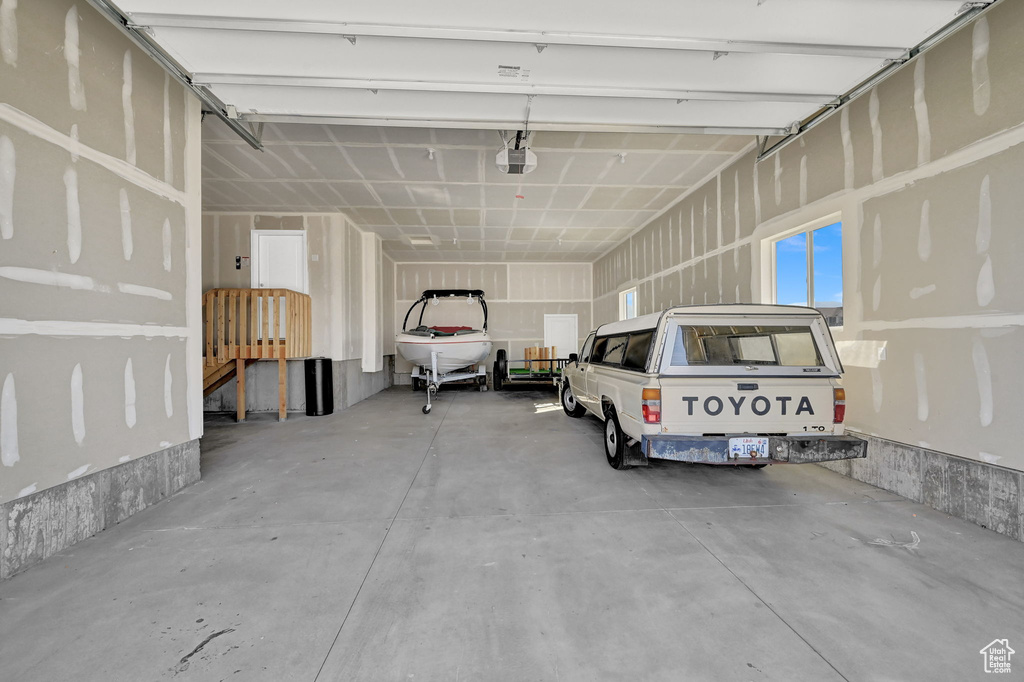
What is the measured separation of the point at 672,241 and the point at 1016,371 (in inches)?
203

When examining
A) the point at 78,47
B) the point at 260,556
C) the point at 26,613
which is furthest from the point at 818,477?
the point at 78,47

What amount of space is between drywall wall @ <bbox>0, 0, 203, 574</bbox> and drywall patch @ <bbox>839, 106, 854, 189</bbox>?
6.30 m

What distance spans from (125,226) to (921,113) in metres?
6.37

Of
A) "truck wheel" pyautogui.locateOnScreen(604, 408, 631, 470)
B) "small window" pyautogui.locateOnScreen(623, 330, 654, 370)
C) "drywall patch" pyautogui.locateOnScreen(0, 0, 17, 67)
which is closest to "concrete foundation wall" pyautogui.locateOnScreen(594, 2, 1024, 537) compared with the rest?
"small window" pyautogui.locateOnScreen(623, 330, 654, 370)

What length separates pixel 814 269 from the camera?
434 cm

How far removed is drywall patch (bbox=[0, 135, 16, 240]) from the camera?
2.21 meters

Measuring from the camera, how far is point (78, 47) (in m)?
2.64

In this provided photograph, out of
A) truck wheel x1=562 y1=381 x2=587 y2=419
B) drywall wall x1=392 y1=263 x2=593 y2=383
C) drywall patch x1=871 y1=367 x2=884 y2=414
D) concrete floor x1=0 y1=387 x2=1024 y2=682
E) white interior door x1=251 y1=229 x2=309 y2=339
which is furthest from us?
drywall wall x1=392 y1=263 x2=593 y2=383

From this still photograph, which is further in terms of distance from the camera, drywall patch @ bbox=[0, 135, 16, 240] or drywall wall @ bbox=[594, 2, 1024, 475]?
drywall wall @ bbox=[594, 2, 1024, 475]

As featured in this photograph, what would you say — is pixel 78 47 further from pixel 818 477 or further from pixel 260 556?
pixel 818 477

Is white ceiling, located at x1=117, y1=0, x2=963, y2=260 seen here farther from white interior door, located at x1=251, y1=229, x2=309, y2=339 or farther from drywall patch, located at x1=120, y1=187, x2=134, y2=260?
white interior door, located at x1=251, y1=229, x2=309, y2=339

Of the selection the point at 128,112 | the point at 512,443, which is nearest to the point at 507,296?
the point at 512,443

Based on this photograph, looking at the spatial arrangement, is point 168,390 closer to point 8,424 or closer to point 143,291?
point 143,291

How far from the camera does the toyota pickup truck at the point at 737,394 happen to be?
2.99 meters
